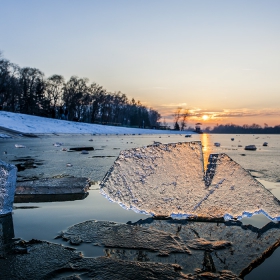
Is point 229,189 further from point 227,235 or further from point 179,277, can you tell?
point 179,277

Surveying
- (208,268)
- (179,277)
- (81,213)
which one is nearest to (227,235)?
(208,268)

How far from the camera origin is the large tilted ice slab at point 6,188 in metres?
2.26

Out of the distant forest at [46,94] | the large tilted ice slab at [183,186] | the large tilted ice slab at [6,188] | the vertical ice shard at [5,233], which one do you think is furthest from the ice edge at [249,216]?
the distant forest at [46,94]

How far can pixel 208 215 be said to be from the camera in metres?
2.22

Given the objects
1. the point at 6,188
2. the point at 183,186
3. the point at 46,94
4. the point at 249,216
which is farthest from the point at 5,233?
the point at 46,94

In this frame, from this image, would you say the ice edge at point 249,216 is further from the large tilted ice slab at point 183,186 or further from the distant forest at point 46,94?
the distant forest at point 46,94

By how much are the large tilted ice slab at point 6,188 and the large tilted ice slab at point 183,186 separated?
0.74 meters

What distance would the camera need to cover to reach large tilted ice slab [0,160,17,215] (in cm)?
226

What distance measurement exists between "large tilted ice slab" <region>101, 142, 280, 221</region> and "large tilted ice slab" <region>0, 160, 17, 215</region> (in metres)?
0.74

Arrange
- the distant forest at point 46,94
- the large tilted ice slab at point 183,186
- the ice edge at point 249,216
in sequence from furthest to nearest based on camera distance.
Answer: the distant forest at point 46,94 < the large tilted ice slab at point 183,186 < the ice edge at point 249,216

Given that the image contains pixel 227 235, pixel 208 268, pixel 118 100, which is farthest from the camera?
pixel 118 100

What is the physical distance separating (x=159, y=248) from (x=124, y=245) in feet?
0.68

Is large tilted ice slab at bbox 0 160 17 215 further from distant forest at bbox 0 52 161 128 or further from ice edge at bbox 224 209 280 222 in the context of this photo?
distant forest at bbox 0 52 161 128

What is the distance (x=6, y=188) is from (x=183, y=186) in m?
1.46
